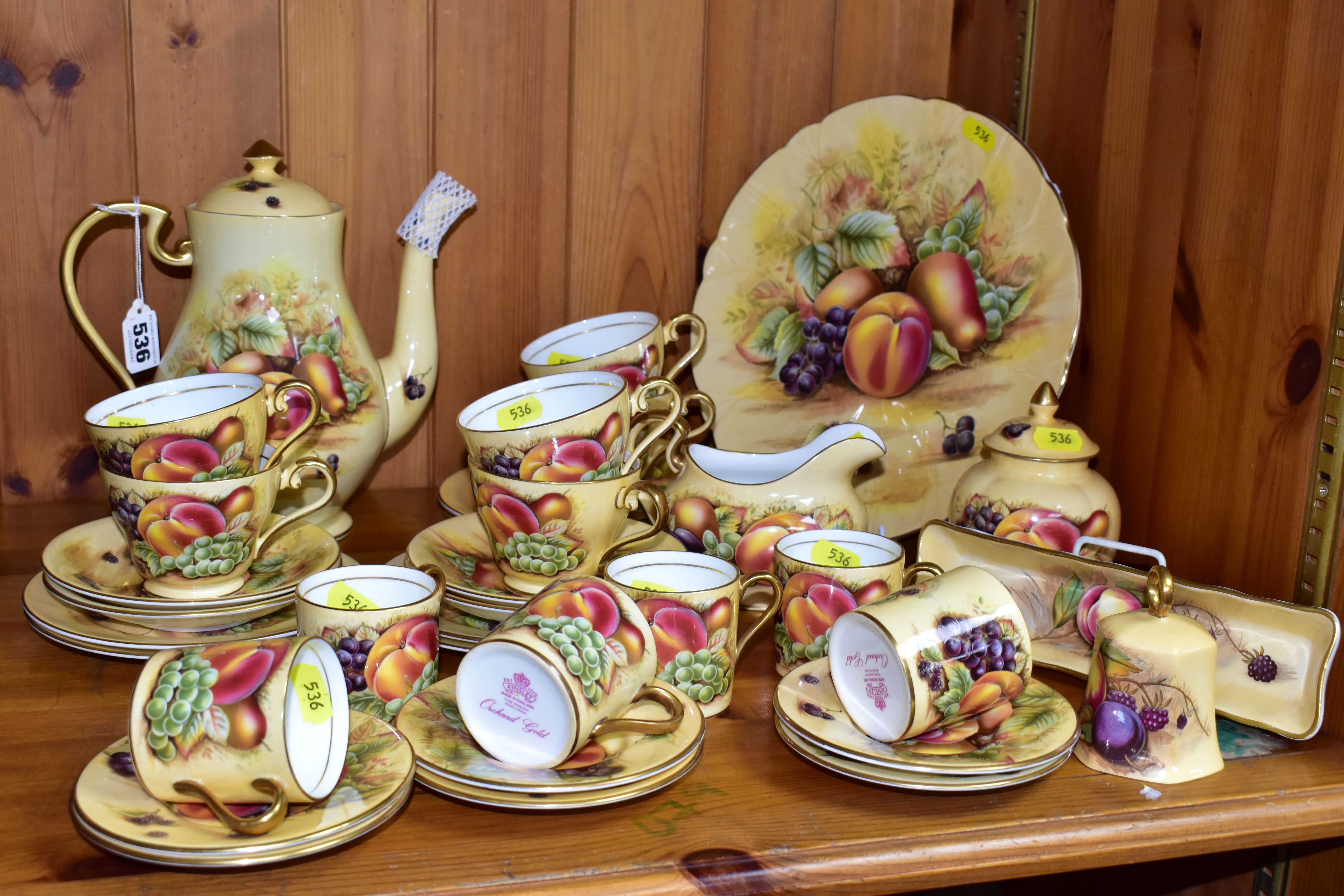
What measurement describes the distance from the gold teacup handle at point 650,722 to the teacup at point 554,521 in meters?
0.17

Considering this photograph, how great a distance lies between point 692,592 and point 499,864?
0.22 m

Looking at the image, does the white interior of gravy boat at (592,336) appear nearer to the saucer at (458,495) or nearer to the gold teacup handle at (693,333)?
the gold teacup handle at (693,333)

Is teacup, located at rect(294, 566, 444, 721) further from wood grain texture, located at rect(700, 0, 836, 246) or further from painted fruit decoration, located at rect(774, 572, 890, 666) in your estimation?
wood grain texture, located at rect(700, 0, 836, 246)

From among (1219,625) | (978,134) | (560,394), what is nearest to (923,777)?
(1219,625)

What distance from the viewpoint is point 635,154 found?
4.08 ft

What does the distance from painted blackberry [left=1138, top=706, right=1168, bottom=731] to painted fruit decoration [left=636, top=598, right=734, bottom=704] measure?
26cm

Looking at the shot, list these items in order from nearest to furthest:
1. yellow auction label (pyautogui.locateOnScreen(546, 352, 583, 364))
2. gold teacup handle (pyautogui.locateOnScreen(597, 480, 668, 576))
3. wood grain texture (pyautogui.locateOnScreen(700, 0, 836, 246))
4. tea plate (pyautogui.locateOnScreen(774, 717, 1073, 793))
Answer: tea plate (pyautogui.locateOnScreen(774, 717, 1073, 793)) < gold teacup handle (pyautogui.locateOnScreen(597, 480, 668, 576)) < yellow auction label (pyautogui.locateOnScreen(546, 352, 583, 364)) < wood grain texture (pyautogui.locateOnScreen(700, 0, 836, 246))

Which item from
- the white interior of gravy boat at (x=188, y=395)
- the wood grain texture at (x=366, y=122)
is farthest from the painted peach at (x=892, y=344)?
the white interior of gravy boat at (x=188, y=395)

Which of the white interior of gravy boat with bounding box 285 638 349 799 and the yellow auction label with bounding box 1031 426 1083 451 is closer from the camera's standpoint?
the white interior of gravy boat with bounding box 285 638 349 799

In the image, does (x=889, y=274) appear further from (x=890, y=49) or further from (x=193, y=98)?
(x=193, y=98)

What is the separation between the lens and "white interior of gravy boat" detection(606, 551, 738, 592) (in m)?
0.85

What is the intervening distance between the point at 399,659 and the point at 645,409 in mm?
347

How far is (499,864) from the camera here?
630mm

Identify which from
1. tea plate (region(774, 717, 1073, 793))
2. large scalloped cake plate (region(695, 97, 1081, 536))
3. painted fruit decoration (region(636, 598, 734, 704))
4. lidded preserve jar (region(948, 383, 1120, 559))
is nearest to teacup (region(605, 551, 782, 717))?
painted fruit decoration (region(636, 598, 734, 704))
